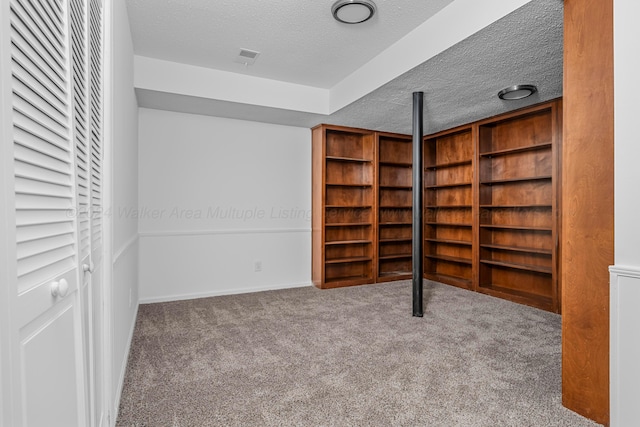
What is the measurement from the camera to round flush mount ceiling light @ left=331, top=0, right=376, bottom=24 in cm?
236

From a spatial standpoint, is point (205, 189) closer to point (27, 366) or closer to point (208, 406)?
point (208, 406)

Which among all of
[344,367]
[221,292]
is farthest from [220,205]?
[344,367]

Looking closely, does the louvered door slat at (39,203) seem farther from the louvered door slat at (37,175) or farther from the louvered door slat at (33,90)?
the louvered door slat at (33,90)

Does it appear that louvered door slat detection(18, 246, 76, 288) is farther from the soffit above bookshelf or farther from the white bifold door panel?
the soffit above bookshelf

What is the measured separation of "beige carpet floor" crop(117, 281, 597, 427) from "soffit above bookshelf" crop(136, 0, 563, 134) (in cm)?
213

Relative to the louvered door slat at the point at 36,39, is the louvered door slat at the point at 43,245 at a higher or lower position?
lower

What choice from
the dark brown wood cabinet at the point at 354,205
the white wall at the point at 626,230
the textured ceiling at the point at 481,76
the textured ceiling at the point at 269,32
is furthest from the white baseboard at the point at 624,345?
the dark brown wood cabinet at the point at 354,205

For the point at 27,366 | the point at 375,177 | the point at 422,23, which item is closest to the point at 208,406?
the point at 27,366

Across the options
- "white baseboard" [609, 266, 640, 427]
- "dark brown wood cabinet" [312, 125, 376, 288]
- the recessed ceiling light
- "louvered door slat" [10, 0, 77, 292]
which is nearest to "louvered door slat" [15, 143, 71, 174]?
"louvered door slat" [10, 0, 77, 292]

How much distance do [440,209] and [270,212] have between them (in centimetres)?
252

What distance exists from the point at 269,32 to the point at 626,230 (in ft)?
8.62

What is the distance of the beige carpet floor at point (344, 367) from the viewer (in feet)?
5.84

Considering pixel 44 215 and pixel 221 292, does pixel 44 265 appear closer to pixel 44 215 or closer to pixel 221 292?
pixel 44 215

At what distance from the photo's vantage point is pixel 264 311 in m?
3.56
